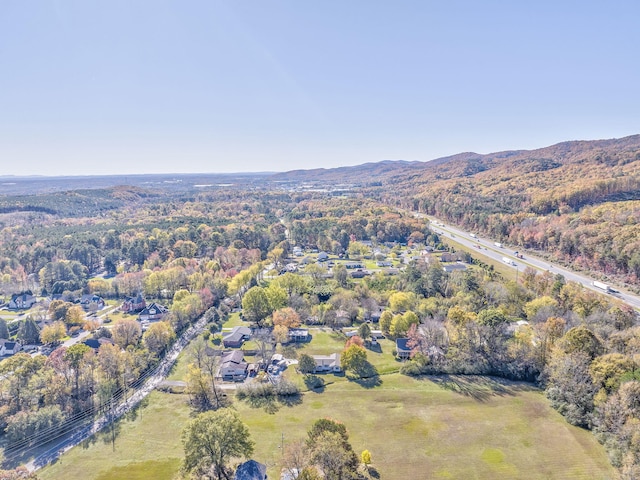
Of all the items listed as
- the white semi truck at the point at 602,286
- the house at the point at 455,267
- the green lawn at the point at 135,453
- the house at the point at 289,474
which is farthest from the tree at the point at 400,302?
the house at the point at 289,474

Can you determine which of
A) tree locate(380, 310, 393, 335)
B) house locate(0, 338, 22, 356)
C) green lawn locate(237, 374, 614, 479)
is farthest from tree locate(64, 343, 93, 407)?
tree locate(380, 310, 393, 335)

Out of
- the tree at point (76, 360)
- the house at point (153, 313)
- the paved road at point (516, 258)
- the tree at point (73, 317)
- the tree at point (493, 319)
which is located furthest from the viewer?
the paved road at point (516, 258)

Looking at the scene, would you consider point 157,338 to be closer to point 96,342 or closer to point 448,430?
point 96,342

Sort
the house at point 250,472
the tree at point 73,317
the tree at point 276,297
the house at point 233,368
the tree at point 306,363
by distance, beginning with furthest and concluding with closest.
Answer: the tree at point 276,297 → the tree at point 73,317 → the tree at point 306,363 → the house at point 233,368 → the house at point 250,472

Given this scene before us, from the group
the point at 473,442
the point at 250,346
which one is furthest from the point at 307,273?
the point at 473,442

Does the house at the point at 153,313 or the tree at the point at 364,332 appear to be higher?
the tree at the point at 364,332

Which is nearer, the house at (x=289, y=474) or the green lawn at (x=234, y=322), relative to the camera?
the house at (x=289, y=474)

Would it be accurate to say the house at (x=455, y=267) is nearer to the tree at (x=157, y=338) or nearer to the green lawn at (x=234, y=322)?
the green lawn at (x=234, y=322)

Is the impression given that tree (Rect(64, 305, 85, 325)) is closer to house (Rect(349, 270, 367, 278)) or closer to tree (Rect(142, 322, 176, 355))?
tree (Rect(142, 322, 176, 355))
